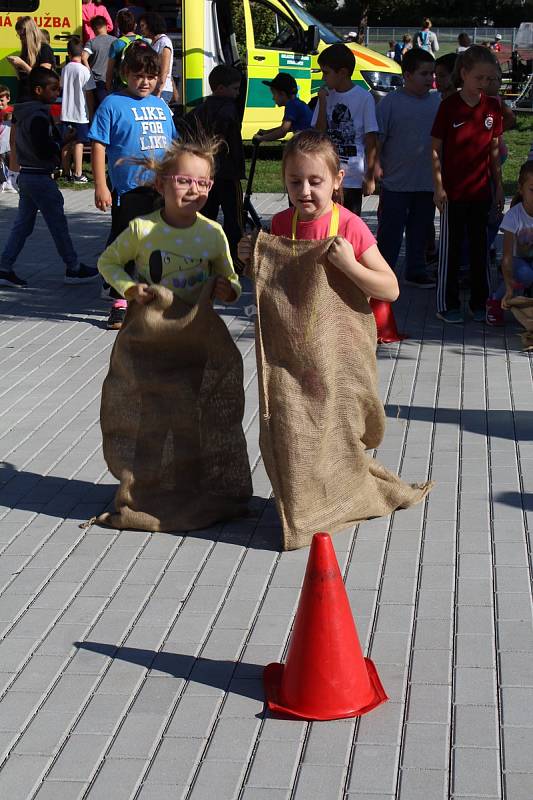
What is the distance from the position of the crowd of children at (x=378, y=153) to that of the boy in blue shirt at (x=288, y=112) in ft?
0.08

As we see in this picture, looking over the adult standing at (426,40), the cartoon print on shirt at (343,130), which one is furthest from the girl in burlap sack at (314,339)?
the adult standing at (426,40)

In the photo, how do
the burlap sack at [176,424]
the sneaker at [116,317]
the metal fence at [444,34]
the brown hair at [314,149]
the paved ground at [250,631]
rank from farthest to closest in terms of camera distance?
the metal fence at [444,34] → the sneaker at [116,317] → the burlap sack at [176,424] → the brown hair at [314,149] → the paved ground at [250,631]

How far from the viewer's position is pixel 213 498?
5.50 m

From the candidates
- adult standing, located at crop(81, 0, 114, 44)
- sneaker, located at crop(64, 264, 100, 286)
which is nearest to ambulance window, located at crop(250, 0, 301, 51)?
adult standing, located at crop(81, 0, 114, 44)

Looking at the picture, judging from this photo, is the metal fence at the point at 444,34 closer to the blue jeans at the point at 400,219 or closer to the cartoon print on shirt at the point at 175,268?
the blue jeans at the point at 400,219

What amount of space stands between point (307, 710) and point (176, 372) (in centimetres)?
195

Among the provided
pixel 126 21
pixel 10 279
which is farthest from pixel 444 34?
pixel 10 279

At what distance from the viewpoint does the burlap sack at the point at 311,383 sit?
15.9ft

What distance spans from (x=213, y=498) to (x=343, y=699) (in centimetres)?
181

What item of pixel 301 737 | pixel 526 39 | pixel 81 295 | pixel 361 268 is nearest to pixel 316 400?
pixel 361 268

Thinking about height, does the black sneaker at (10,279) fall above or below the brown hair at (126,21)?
below

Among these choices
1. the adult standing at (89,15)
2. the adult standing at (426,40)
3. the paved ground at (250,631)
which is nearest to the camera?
the paved ground at (250,631)

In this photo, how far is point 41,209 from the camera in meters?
10.4

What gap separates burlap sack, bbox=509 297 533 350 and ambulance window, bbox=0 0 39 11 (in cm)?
1199
